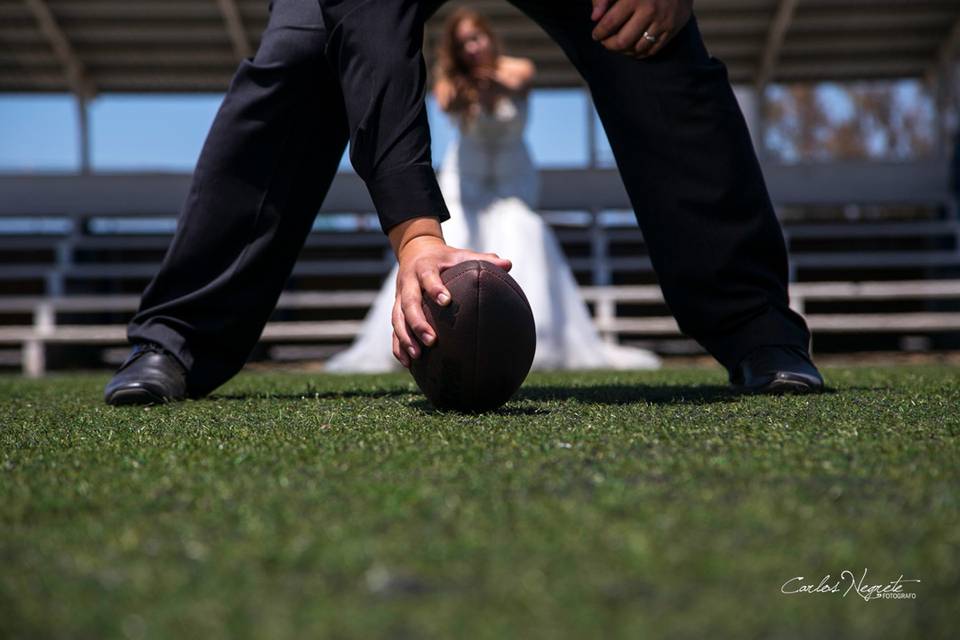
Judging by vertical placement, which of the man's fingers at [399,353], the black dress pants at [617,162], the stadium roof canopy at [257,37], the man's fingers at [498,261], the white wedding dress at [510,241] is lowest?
the man's fingers at [399,353]

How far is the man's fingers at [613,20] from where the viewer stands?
1.86m

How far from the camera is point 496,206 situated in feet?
17.1

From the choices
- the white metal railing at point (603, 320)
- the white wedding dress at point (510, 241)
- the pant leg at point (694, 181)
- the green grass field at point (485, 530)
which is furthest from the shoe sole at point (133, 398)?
the white metal railing at point (603, 320)

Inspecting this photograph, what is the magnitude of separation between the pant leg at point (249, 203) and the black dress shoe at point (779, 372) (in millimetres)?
992

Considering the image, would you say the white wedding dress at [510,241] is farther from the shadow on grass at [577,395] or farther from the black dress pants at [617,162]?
the black dress pants at [617,162]

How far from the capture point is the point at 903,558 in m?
0.69

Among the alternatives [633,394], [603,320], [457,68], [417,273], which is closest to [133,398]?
[417,273]

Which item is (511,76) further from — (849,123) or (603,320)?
(849,123)

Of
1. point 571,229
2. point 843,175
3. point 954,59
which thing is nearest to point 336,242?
point 571,229

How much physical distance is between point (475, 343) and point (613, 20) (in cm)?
73

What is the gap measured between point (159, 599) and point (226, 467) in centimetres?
50

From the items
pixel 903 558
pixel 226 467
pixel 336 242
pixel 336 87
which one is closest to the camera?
pixel 903 558

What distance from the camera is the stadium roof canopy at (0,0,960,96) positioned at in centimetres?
859

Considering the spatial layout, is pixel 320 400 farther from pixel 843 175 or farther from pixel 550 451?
pixel 843 175
